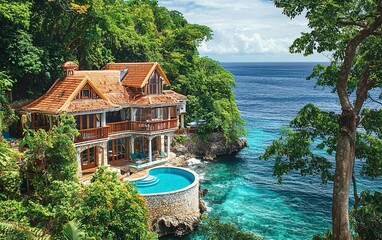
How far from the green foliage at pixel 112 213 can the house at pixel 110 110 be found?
9.74m

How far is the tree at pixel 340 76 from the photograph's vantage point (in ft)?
37.8

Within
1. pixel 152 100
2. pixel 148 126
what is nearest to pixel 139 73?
pixel 152 100

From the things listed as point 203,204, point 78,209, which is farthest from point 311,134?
point 203,204

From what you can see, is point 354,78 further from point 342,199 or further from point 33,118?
point 33,118

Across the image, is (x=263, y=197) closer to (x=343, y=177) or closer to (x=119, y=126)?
Answer: (x=119, y=126)

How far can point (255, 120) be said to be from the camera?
7350cm

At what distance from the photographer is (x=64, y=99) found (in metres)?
26.9

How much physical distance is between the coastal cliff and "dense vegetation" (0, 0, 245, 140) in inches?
48.6

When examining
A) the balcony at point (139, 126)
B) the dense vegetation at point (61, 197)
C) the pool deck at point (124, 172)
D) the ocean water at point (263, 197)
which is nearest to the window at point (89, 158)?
the pool deck at point (124, 172)

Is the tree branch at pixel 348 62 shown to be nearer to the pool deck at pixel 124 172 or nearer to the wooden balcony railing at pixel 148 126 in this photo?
the pool deck at pixel 124 172

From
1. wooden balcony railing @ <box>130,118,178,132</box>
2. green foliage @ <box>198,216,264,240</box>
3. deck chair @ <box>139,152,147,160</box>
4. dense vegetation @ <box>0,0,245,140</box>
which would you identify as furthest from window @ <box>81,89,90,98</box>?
green foliage @ <box>198,216,264,240</box>

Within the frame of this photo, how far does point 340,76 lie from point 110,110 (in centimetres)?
2032

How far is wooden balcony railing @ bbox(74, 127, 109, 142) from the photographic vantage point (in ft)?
Result: 88.5

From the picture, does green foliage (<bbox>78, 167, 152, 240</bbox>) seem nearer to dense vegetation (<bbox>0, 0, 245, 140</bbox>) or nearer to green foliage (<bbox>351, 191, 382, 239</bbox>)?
green foliage (<bbox>351, 191, 382, 239</bbox>)
